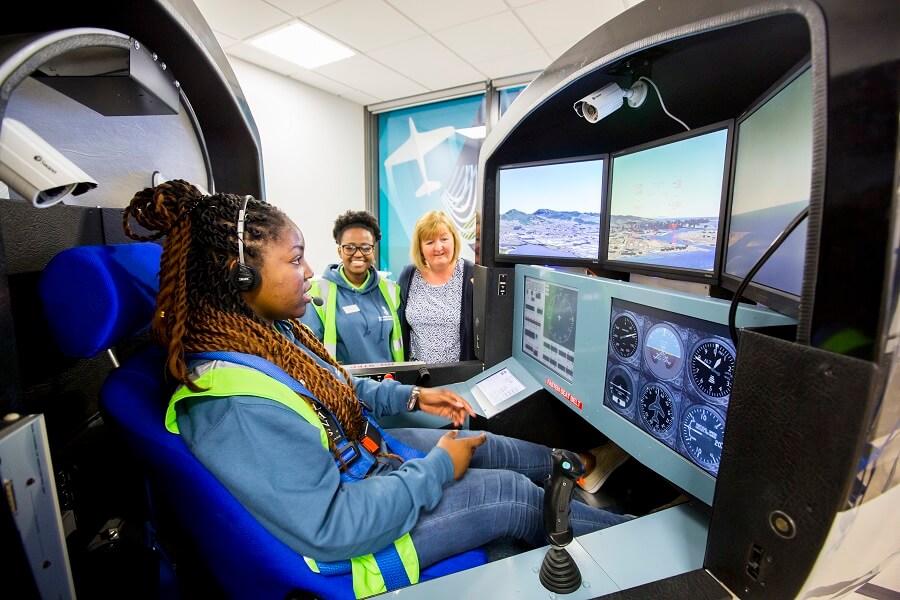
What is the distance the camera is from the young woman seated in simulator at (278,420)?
70cm

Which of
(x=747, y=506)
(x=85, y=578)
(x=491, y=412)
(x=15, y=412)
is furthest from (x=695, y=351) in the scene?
(x=85, y=578)

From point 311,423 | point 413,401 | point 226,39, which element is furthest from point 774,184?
point 226,39

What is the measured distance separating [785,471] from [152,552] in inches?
46.9

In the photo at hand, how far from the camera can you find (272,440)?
2.33 feet

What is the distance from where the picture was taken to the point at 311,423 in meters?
0.79

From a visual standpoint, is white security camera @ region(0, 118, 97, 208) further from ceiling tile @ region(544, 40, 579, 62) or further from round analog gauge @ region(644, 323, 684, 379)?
ceiling tile @ region(544, 40, 579, 62)

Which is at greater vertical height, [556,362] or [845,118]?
[845,118]

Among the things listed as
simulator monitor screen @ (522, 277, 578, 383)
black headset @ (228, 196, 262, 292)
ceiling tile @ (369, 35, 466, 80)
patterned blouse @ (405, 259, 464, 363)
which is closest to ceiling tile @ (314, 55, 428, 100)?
ceiling tile @ (369, 35, 466, 80)

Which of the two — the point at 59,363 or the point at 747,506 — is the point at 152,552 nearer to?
the point at 59,363

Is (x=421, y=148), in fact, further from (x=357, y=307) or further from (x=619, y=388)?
(x=619, y=388)

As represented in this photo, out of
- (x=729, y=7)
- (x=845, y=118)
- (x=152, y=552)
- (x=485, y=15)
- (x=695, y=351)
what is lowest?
(x=152, y=552)

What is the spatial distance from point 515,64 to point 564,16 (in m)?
0.82

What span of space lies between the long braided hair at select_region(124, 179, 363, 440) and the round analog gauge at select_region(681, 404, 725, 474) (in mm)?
866

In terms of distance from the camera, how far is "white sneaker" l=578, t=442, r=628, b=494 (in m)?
1.39
